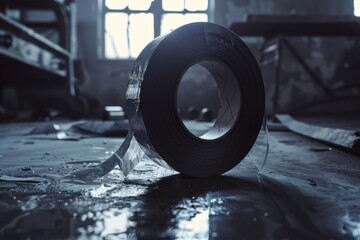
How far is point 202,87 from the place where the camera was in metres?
7.62

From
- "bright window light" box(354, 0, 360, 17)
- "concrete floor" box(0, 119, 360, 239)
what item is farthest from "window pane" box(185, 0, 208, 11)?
"concrete floor" box(0, 119, 360, 239)

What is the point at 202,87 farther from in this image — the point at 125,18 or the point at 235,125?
the point at 235,125

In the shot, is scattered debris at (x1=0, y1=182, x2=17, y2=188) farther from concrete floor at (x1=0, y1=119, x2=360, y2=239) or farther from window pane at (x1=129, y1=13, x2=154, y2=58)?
window pane at (x1=129, y1=13, x2=154, y2=58)

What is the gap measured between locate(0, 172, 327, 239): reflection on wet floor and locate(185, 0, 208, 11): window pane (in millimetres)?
6688

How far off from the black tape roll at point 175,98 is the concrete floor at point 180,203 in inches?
3.8

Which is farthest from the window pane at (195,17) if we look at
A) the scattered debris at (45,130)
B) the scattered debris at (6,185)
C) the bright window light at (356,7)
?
the scattered debris at (6,185)

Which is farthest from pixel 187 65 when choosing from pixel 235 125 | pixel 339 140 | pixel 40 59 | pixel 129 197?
pixel 40 59

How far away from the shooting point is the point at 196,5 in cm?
757

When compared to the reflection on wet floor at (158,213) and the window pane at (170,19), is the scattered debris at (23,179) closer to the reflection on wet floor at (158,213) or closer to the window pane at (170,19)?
the reflection on wet floor at (158,213)

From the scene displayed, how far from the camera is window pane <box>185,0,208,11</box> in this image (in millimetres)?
7497

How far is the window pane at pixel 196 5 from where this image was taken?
7.50 metres

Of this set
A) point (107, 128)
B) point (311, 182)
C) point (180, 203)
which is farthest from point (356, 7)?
point (180, 203)

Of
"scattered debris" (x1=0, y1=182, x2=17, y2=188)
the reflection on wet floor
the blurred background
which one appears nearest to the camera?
the reflection on wet floor

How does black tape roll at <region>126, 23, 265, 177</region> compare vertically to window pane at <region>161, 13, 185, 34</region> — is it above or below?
below
